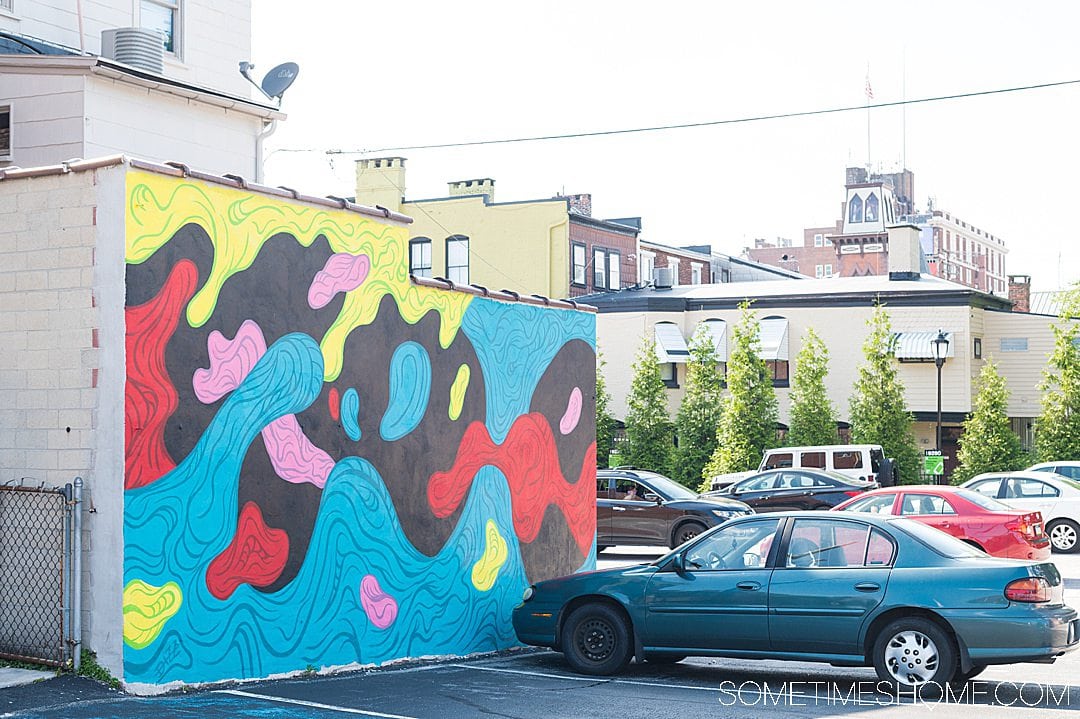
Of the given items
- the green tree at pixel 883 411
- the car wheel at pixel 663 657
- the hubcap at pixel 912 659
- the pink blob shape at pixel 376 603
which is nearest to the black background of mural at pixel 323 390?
the pink blob shape at pixel 376 603

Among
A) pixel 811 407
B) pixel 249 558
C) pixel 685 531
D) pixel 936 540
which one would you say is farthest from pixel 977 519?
pixel 811 407

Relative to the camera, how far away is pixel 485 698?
1034 cm

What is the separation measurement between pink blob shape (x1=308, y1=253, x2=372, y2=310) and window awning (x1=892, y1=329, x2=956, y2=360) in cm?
3061

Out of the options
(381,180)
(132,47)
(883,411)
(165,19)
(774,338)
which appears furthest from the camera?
(381,180)

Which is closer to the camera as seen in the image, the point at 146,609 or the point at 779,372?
the point at 146,609

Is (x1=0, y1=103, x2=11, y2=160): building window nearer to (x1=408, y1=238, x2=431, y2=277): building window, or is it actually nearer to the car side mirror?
the car side mirror

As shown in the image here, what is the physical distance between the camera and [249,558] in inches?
424

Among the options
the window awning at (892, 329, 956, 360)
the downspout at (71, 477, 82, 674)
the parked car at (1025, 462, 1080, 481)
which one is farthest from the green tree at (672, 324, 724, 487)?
the downspout at (71, 477, 82, 674)

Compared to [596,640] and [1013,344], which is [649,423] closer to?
[1013,344]

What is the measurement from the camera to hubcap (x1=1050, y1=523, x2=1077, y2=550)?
24.5 meters

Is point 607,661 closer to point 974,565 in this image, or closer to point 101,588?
point 974,565

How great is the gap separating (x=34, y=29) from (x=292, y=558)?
32.0 ft

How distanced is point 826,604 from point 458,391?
4737mm

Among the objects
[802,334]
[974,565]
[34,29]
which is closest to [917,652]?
[974,565]
